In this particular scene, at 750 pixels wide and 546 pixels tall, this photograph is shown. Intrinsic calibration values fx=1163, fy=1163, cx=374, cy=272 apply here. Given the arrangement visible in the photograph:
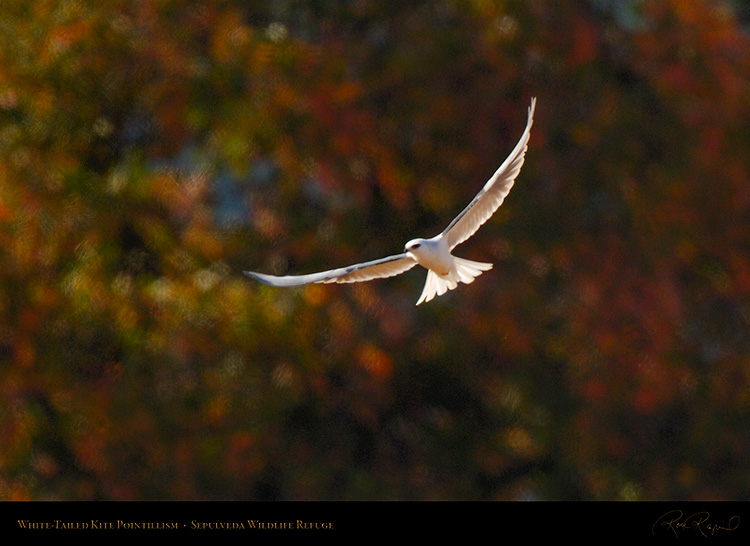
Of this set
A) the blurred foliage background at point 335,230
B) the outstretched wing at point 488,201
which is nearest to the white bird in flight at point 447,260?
the outstretched wing at point 488,201

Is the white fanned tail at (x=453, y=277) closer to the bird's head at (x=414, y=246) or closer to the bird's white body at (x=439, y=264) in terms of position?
the bird's white body at (x=439, y=264)

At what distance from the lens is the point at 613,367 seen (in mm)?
9734

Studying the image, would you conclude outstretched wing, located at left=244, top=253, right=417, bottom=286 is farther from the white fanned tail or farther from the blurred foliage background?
the blurred foliage background

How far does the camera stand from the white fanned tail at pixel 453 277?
4.48 meters

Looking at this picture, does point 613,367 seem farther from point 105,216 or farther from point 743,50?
A: point 105,216

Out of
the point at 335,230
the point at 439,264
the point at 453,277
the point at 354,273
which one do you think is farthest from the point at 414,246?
the point at 335,230

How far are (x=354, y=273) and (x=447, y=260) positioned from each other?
540 millimetres

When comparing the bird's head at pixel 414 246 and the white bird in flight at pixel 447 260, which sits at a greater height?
the bird's head at pixel 414 246

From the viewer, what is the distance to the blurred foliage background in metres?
9.09

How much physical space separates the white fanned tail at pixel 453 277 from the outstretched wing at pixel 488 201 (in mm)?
99

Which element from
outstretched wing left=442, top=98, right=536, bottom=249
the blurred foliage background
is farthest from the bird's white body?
the blurred foliage background

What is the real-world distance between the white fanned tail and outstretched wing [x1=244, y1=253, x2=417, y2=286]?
0.12 meters

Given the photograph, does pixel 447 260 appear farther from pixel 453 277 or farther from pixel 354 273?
pixel 354 273

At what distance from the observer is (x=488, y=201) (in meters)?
4.64
